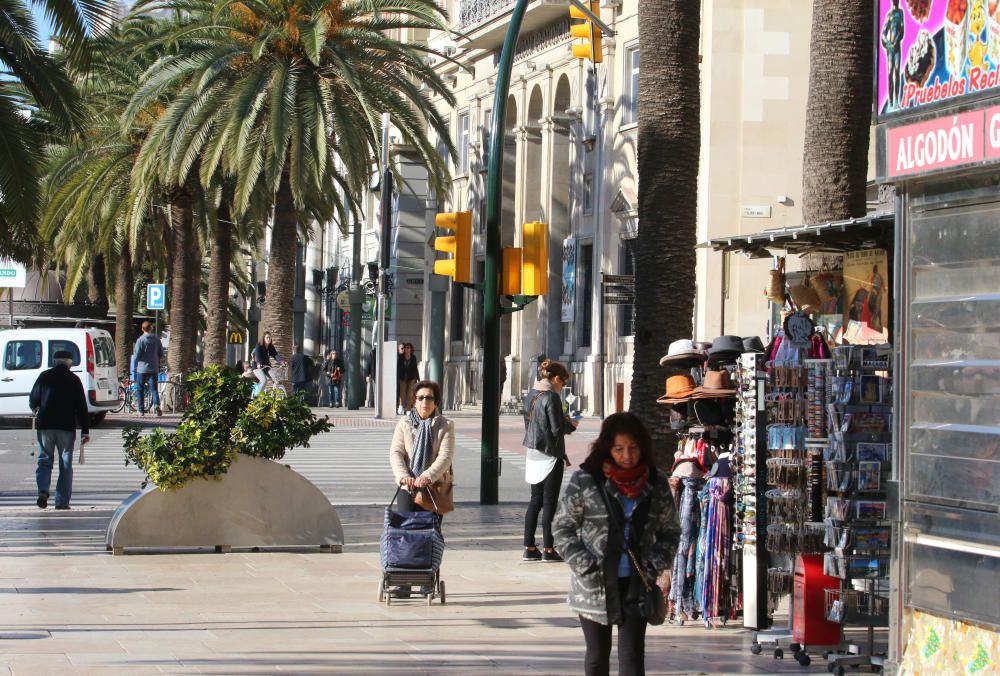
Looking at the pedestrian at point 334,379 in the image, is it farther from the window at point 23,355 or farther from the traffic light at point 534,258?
the traffic light at point 534,258

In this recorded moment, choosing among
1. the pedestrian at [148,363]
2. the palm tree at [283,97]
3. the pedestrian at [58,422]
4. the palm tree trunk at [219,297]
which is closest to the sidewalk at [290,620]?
the pedestrian at [58,422]

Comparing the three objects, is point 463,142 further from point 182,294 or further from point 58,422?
point 58,422

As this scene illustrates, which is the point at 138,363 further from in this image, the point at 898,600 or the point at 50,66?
the point at 898,600

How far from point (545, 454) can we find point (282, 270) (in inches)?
689

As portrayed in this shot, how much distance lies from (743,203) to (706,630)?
24435mm

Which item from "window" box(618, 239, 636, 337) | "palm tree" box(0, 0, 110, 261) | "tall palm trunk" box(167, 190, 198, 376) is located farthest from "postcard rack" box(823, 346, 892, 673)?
"tall palm trunk" box(167, 190, 198, 376)

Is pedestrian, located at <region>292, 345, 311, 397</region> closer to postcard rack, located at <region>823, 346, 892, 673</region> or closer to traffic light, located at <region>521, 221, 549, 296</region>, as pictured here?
traffic light, located at <region>521, 221, 549, 296</region>

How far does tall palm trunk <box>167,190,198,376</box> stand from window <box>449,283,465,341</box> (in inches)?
556

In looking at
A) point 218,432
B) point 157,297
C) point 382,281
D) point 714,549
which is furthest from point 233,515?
point 157,297

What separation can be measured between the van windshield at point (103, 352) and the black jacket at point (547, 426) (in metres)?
19.8

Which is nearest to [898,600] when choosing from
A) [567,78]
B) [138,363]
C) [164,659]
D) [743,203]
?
[164,659]

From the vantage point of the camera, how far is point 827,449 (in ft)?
30.2

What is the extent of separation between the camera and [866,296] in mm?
10656

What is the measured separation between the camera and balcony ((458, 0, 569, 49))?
135ft
